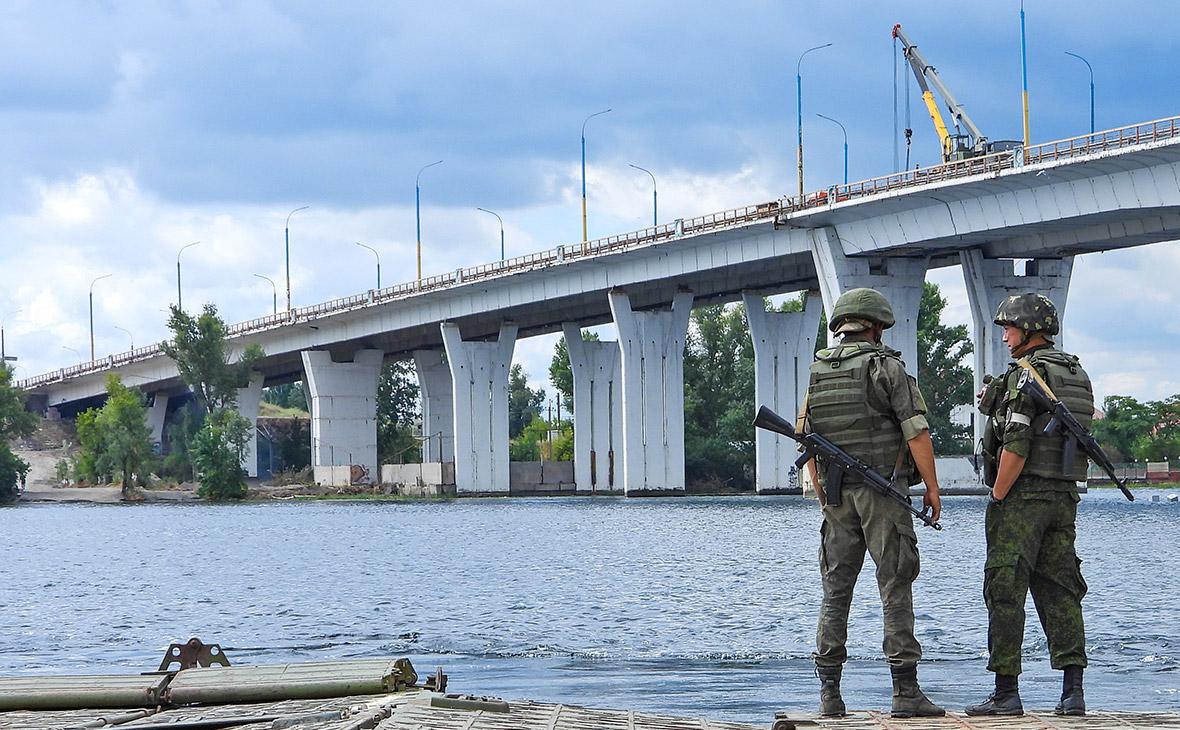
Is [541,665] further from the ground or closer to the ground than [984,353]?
closer to the ground

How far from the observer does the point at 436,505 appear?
9588 cm

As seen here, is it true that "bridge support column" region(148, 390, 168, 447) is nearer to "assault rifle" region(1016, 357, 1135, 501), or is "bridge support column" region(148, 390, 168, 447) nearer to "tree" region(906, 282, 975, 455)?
"tree" region(906, 282, 975, 455)

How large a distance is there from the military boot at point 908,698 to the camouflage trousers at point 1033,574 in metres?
0.52

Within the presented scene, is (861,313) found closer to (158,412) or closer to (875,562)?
(875,562)

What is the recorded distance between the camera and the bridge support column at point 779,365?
88125 mm

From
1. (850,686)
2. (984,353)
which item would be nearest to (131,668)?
(850,686)

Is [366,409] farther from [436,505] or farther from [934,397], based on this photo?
[934,397]

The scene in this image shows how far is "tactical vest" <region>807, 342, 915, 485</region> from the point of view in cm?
1134

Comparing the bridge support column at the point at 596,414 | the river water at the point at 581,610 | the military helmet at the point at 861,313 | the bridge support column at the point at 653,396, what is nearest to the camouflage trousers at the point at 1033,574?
the military helmet at the point at 861,313

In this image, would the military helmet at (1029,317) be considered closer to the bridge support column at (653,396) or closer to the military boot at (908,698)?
the military boot at (908,698)

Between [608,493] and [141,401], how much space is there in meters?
37.8

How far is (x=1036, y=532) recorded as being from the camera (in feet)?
37.3

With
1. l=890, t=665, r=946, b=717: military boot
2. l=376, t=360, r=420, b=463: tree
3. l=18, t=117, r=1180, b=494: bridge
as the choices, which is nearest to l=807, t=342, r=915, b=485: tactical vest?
l=890, t=665, r=946, b=717: military boot

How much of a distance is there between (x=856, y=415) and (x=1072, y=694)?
216 centimetres
